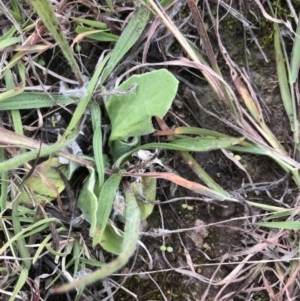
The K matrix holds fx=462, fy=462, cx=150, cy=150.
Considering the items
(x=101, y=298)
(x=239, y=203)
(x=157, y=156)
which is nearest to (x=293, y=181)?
(x=239, y=203)

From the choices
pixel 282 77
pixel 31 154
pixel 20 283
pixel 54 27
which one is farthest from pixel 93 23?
pixel 20 283

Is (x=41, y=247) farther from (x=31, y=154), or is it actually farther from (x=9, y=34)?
(x=9, y=34)

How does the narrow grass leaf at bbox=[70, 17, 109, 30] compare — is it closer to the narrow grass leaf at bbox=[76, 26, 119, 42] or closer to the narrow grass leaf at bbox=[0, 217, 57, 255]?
the narrow grass leaf at bbox=[76, 26, 119, 42]

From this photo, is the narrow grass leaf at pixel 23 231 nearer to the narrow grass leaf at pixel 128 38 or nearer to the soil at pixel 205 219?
the soil at pixel 205 219

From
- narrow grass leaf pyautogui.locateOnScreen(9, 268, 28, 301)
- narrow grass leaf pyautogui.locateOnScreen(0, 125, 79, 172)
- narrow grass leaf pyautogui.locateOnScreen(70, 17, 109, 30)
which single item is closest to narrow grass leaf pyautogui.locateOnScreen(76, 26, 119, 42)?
narrow grass leaf pyautogui.locateOnScreen(70, 17, 109, 30)

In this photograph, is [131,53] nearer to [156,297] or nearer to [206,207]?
[206,207]

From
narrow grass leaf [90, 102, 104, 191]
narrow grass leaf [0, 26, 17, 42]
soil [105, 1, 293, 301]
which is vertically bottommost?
soil [105, 1, 293, 301]

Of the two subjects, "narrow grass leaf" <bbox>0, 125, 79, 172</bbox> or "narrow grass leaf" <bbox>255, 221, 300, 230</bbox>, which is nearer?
"narrow grass leaf" <bbox>0, 125, 79, 172</bbox>
